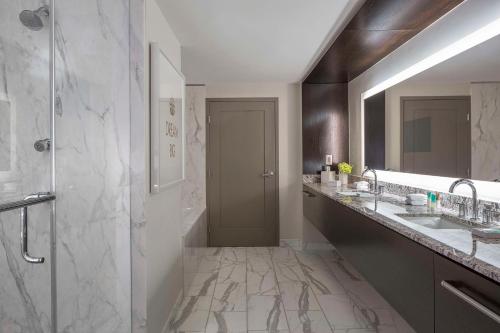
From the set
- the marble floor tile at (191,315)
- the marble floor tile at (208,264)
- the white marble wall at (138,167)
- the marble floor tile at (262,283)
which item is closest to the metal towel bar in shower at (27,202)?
the white marble wall at (138,167)

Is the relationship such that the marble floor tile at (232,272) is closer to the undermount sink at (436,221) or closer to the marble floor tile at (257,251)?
the marble floor tile at (257,251)

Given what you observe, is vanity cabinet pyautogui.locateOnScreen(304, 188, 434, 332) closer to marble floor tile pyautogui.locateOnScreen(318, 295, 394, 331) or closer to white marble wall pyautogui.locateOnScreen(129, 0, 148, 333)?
marble floor tile pyautogui.locateOnScreen(318, 295, 394, 331)

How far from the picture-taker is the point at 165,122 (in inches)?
83.9

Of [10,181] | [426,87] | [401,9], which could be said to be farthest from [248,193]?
[10,181]

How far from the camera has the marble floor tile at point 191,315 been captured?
2254 mm

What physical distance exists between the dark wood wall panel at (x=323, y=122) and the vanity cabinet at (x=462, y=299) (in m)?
2.95

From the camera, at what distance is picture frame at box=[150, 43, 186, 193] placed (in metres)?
1.91

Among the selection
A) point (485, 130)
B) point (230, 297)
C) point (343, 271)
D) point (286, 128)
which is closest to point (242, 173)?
point (286, 128)

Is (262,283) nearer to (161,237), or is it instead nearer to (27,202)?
(161,237)

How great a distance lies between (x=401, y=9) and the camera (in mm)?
2021

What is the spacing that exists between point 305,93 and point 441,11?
6.96 ft

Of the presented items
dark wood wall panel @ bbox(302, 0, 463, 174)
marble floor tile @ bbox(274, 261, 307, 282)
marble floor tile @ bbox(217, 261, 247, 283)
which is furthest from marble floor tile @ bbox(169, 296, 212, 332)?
dark wood wall panel @ bbox(302, 0, 463, 174)

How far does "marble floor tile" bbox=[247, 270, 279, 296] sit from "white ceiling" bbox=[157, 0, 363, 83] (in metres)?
2.21

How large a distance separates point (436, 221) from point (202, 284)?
2086mm
